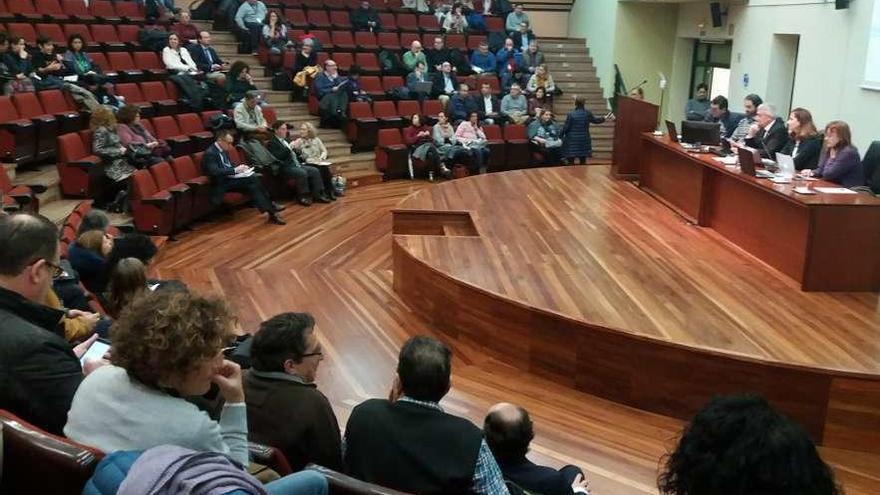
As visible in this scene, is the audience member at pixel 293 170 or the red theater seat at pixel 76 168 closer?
the red theater seat at pixel 76 168

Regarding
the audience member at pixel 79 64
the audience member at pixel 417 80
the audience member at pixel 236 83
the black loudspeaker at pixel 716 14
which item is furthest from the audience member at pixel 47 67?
the black loudspeaker at pixel 716 14

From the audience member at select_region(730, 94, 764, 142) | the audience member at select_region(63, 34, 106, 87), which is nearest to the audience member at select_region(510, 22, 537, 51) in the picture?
the audience member at select_region(730, 94, 764, 142)

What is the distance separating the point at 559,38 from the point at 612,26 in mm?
1452

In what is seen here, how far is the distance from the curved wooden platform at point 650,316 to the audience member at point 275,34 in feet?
16.8

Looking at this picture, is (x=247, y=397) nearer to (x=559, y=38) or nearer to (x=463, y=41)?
(x=463, y=41)

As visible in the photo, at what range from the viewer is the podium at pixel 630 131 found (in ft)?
22.9

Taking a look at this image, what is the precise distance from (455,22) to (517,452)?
1016 cm

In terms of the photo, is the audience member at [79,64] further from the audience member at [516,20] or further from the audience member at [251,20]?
the audience member at [516,20]

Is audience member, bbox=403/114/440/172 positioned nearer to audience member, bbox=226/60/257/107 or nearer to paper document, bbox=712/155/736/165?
audience member, bbox=226/60/257/107

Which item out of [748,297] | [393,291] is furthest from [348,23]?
[748,297]

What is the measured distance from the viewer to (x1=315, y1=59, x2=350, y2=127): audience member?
30.1 feet

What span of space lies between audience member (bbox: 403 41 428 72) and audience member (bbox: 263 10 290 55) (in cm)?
145

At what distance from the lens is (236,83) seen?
833 cm

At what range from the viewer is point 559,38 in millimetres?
12555
